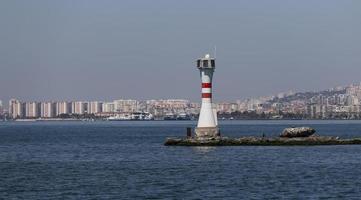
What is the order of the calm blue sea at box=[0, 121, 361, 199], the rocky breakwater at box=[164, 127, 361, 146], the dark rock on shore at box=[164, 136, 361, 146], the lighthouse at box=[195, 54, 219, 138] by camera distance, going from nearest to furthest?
the calm blue sea at box=[0, 121, 361, 199]
the lighthouse at box=[195, 54, 219, 138]
the rocky breakwater at box=[164, 127, 361, 146]
the dark rock on shore at box=[164, 136, 361, 146]

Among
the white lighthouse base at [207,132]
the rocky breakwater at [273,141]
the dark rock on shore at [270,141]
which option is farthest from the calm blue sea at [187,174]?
the dark rock on shore at [270,141]

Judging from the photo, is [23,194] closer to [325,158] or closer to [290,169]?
[290,169]

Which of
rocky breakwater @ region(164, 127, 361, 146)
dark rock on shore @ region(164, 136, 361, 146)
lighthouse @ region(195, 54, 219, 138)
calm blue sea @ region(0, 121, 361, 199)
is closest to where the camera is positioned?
calm blue sea @ region(0, 121, 361, 199)

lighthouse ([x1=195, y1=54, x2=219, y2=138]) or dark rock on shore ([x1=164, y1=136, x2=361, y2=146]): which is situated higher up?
lighthouse ([x1=195, y1=54, x2=219, y2=138])

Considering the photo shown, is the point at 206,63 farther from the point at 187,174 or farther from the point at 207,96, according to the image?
the point at 187,174

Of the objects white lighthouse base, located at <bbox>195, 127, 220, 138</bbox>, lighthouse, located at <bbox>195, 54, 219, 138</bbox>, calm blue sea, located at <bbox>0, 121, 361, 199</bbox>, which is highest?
lighthouse, located at <bbox>195, 54, 219, 138</bbox>

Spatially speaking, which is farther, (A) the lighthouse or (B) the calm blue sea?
(A) the lighthouse

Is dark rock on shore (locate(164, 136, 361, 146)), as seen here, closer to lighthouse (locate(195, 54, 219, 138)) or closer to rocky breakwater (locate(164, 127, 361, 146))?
rocky breakwater (locate(164, 127, 361, 146))

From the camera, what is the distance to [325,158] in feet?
176

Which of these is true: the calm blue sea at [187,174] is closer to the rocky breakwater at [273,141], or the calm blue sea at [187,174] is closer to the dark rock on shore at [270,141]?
the rocky breakwater at [273,141]

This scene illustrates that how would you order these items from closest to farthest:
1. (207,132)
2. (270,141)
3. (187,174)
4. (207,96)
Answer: (187,174) → (207,96) → (207,132) → (270,141)

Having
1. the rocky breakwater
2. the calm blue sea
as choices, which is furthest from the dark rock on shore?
the calm blue sea

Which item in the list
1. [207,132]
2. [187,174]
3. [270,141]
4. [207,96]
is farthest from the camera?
[270,141]

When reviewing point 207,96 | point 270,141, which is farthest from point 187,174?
point 270,141
